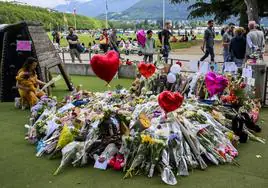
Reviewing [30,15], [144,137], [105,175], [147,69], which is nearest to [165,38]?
[147,69]

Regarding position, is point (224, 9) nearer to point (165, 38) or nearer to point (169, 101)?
point (165, 38)

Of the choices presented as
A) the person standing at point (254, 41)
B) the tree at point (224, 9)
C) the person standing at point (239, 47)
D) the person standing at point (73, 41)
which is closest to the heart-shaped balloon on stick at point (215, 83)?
the person standing at point (254, 41)

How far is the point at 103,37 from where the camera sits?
1798 centimetres

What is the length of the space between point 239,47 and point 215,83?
15.5ft

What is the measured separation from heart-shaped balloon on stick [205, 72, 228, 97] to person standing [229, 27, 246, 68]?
438 cm

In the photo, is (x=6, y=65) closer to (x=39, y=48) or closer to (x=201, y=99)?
(x=39, y=48)

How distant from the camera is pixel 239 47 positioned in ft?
35.7

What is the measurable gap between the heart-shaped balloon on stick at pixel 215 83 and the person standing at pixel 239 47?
14.4ft

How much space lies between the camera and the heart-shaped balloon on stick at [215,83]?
21.5 ft

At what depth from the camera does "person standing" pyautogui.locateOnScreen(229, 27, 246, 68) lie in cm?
1079

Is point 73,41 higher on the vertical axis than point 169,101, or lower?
higher

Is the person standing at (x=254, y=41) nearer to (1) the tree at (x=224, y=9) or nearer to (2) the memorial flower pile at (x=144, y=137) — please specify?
(2) the memorial flower pile at (x=144, y=137)

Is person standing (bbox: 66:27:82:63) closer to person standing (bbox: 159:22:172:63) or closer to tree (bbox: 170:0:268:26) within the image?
person standing (bbox: 159:22:172:63)

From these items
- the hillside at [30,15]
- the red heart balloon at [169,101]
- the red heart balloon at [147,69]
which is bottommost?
the red heart balloon at [169,101]
